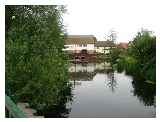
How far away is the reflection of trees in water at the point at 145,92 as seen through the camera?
19.5ft

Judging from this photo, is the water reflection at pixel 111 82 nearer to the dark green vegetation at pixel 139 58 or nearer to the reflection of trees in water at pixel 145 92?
the dark green vegetation at pixel 139 58

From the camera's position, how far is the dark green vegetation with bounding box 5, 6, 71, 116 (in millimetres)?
3010

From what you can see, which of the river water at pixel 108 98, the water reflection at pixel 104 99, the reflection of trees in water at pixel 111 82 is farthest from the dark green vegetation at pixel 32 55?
the reflection of trees in water at pixel 111 82

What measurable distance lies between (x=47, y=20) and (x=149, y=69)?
12.4 feet

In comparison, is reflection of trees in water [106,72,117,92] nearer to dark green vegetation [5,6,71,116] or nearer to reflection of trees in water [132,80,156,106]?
reflection of trees in water [132,80,156,106]

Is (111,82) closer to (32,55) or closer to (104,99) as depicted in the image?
(104,99)

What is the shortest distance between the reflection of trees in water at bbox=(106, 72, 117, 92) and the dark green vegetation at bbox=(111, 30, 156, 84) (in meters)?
0.29

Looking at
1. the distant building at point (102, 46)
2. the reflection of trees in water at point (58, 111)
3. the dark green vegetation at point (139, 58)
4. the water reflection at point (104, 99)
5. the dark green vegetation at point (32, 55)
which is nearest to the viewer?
the dark green vegetation at point (32, 55)

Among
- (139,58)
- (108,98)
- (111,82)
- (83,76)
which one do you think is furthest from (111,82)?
(108,98)

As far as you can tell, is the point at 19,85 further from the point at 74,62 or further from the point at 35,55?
the point at 74,62

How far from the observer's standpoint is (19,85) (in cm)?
325

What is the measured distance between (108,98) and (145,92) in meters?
1.10
